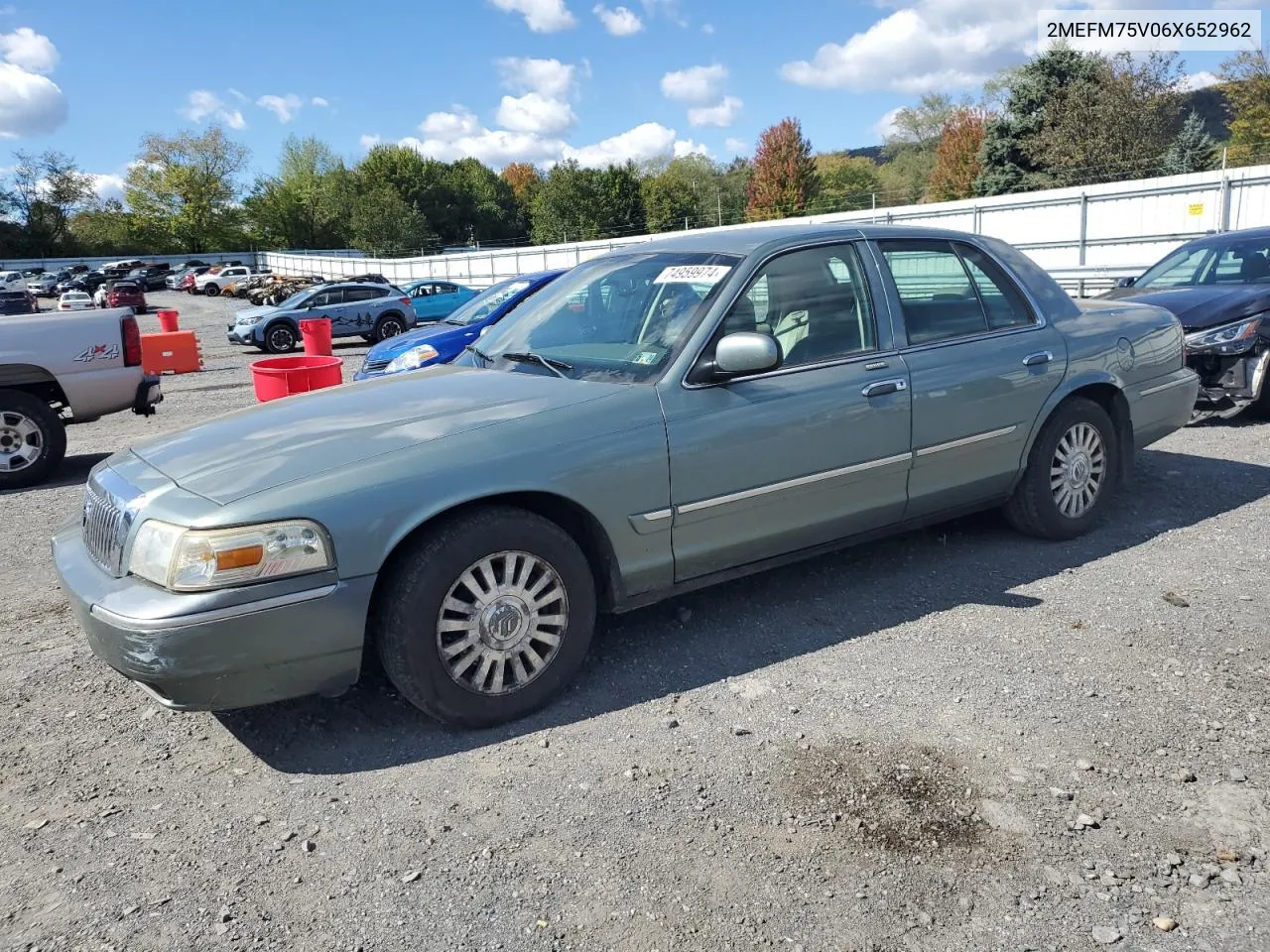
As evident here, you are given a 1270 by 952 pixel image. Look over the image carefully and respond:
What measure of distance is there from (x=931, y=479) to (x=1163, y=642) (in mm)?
1163

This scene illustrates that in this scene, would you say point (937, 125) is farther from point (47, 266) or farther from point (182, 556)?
point (182, 556)

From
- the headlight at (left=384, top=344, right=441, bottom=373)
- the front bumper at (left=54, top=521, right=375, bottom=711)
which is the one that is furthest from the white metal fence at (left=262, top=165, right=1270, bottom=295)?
the front bumper at (left=54, top=521, right=375, bottom=711)

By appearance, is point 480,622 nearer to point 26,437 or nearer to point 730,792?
point 730,792

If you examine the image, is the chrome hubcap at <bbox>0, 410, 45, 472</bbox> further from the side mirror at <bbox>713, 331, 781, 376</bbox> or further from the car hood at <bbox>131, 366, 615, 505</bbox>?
the side mirror at <bbox>713, 331, 781, 376</bbox>

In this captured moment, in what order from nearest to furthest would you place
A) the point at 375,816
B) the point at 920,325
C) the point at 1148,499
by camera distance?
the point at 375,816, the point at 920,325, the point at 1148,499

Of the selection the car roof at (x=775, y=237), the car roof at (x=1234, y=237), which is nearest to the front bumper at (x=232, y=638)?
the car roof at (x=775, y=237)

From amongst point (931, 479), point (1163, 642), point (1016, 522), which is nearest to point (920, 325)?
point (931, 479)

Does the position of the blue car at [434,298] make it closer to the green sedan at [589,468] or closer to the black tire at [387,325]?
the black tire at [387,325]

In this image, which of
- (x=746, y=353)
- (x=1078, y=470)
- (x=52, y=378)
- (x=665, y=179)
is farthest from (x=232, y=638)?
(x=665, y=179)

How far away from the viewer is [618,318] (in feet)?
13.9

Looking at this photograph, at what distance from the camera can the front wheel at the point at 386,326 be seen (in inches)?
920

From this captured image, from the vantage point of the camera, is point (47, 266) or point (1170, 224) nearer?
point (1170, 224)

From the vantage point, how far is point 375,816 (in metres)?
2.96

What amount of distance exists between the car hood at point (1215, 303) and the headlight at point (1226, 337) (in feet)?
0.16
